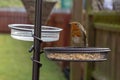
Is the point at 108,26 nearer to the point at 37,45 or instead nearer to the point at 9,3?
the point at 37,45

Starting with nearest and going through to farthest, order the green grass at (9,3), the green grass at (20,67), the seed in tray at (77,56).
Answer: the seed in tray at (77,56)
the green grass at (20,67)
the green grass at (9,3)

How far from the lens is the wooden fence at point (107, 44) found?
8.13ft

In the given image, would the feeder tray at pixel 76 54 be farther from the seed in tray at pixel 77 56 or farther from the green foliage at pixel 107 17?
the green foliage at pixel 107 17

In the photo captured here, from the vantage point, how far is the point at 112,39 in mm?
2619

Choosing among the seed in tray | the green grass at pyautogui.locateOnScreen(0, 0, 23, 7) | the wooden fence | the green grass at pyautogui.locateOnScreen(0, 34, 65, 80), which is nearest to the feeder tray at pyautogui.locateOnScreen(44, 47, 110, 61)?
the seed in tray

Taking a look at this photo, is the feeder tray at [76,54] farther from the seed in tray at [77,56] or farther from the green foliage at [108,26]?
the green foliage at [108,26]

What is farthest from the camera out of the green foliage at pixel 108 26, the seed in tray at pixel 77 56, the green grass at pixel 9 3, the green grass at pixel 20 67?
the green grass at pixel 9 3

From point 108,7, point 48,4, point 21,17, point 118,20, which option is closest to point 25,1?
point 48,4

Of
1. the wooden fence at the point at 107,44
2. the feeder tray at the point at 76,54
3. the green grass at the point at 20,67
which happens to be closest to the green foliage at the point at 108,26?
the wooden fence at the point at 107,44

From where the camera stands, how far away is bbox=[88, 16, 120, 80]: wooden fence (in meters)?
2.48

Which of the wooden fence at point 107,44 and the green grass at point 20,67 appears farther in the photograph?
the green grass at point 20,67

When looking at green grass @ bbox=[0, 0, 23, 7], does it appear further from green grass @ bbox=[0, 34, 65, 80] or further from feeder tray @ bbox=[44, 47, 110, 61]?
feeder tray @ bbox=[44, 47, 110, 61]

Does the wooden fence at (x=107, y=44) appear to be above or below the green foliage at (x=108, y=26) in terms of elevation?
below

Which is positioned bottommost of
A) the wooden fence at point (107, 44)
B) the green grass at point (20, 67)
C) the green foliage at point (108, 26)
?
the green grass at point (20, 67)
